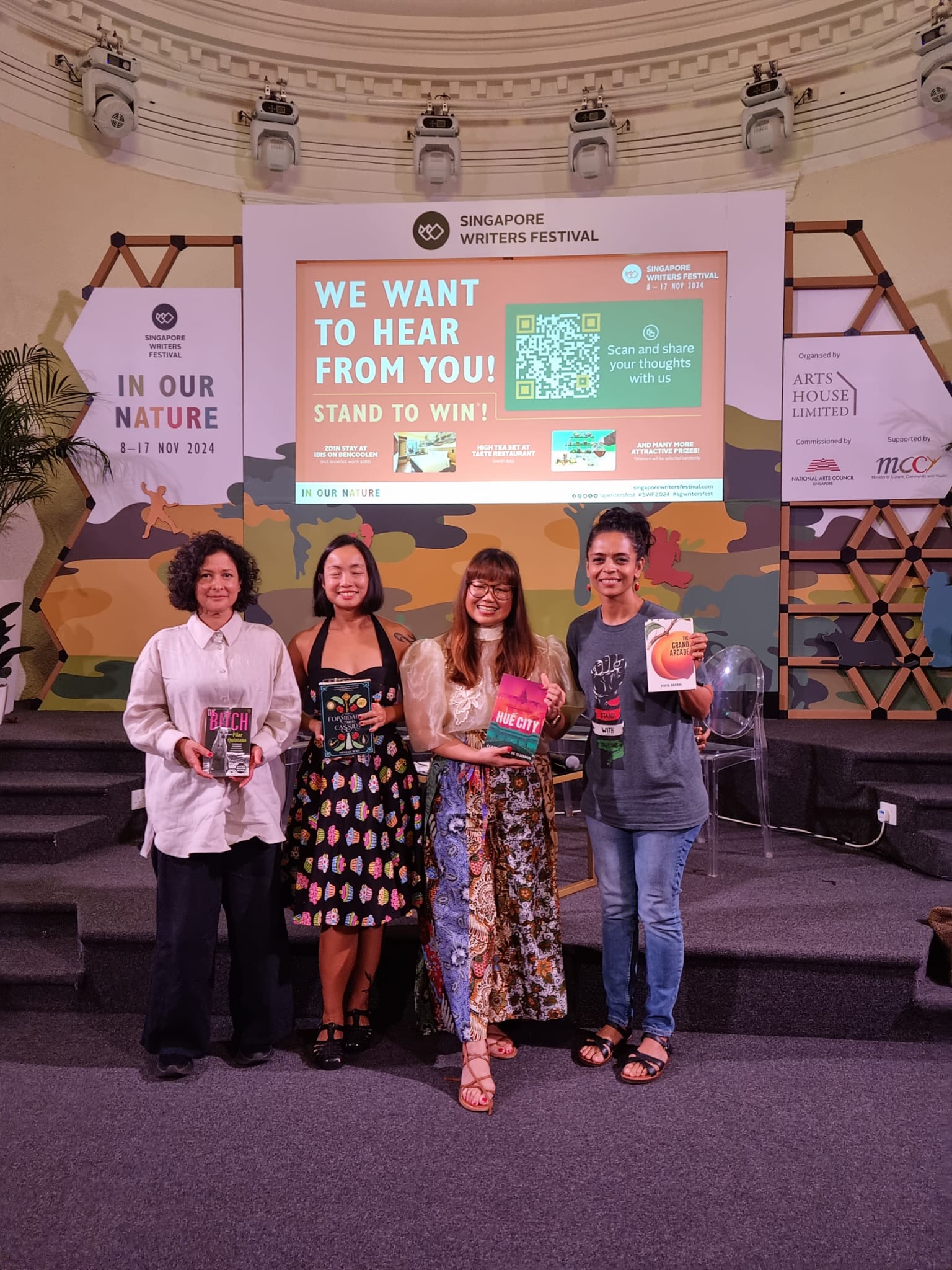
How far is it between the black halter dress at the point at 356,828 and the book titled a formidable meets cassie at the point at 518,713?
351 mm

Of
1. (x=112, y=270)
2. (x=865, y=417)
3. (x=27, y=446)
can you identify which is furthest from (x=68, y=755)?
(x=865, y=417)

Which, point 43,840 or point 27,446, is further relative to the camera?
point 27,446

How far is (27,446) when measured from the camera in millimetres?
4926

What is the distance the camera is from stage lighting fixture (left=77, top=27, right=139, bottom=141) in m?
5.40

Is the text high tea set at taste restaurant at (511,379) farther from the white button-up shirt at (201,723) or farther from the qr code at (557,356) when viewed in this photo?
the white button-up shirt at (201,723)

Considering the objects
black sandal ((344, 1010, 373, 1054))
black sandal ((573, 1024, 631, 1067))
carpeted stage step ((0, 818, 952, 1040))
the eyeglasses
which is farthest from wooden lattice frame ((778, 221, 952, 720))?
black sandal ((344, 1010, 373, 1054))

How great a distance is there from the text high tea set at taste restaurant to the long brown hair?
2.99 metres

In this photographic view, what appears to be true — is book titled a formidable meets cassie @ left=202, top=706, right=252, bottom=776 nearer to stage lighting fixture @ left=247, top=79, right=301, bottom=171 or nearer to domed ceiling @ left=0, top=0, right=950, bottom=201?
stage lighting fixture @ left=247, top=79, right=301, bottom=171

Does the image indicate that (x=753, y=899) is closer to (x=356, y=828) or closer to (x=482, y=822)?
(x=482, y=822)

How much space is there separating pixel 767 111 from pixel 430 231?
228cm

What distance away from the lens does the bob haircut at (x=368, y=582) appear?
94.7 inches

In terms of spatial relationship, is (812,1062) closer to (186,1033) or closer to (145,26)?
(186,1033)

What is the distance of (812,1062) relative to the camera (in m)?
2.47

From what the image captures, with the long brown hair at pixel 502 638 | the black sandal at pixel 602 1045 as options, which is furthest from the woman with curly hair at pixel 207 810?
the black sandal at pixel 602 1045
